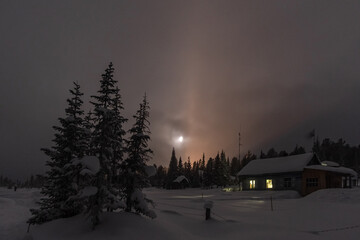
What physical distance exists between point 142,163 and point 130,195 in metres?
1.84

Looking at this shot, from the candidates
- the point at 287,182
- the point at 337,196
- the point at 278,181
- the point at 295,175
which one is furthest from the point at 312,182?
the point at 337,196

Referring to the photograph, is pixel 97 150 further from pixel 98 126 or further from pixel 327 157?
pixel 327 157

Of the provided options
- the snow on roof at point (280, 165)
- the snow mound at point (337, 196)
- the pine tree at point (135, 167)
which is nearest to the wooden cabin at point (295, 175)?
the snow on roof at point (280, 165)

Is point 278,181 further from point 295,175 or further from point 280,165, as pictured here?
point 295,175

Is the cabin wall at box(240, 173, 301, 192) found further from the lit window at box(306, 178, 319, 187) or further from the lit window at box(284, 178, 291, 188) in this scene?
the lit window at box(306, 178, 319, 187)

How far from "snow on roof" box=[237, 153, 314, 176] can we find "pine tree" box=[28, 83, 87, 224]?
118 feet

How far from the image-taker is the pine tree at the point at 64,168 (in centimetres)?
1733

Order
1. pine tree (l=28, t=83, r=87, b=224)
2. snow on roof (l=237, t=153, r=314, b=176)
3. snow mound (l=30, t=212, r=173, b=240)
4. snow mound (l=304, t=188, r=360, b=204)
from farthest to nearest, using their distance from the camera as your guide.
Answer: snow on roof (l=237, t=153, r=314, b=176)
snow mound (l=304, t=188, r=360, b=204)
pine tree (l=28, t=83, r=87, b=224)
snow mound (l=30, t=212, r=173, b=240)

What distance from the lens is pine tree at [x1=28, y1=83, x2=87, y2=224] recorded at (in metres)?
17.3

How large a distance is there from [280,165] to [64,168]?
131 ft

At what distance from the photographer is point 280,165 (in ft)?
161

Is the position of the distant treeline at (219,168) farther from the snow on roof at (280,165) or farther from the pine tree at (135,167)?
the pine tree at (135,167)

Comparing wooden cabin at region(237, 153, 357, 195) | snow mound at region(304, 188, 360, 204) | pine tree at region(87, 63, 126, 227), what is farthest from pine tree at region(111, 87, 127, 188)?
wooden cabin at region(237, 153, 357, 195)

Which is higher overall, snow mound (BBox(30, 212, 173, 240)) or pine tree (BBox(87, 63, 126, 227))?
pine tree (BBox(87, 63, 126, 227))
